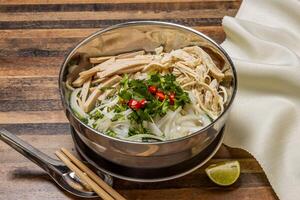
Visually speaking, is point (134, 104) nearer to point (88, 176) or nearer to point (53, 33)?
point (88, 176)

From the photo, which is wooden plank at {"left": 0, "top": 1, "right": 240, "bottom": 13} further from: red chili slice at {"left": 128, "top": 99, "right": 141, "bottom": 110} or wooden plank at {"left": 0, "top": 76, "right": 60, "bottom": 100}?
red chili slice at {"left": 128, "top": 99, "right": 141, "bottom": 110}

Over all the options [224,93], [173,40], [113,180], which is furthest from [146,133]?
[173,40]

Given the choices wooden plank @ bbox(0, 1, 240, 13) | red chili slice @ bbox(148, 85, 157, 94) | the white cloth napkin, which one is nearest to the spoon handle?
red chili slice @ bbox(148, 85, 157, 94)

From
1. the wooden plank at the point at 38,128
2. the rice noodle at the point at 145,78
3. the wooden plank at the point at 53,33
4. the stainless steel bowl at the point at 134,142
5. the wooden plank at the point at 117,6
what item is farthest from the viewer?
the wooden plank at the point at 117,6

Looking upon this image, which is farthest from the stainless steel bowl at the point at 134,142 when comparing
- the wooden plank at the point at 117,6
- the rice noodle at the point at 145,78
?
the wooden plank at the point at 117,6

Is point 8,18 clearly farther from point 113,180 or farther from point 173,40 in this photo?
point 113,180

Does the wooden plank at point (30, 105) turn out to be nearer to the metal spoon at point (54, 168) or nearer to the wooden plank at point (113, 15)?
the metal spoon at point (54, 168)

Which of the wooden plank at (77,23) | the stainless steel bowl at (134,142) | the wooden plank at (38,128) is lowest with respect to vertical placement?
the wooden plank at (38,128)
